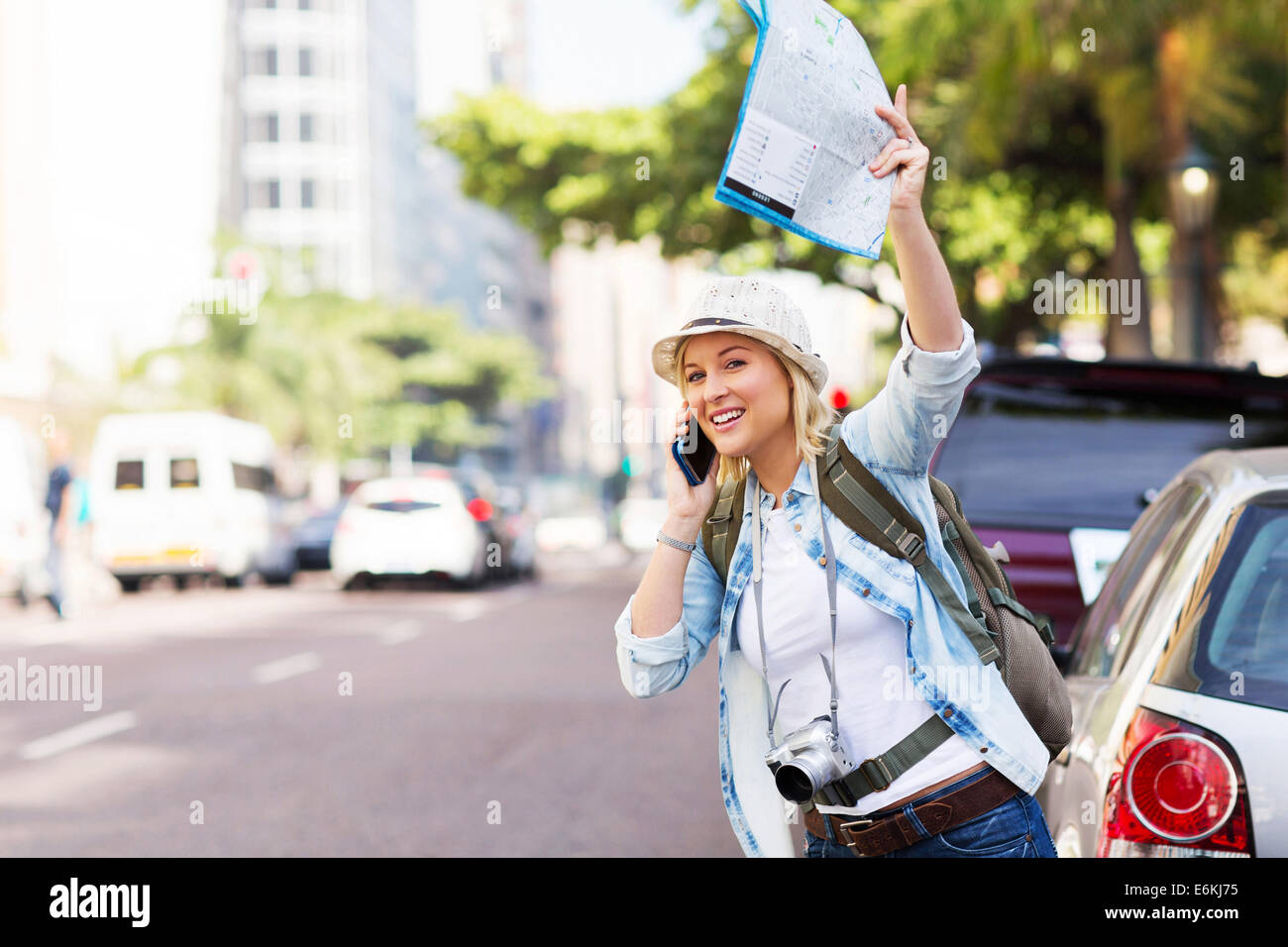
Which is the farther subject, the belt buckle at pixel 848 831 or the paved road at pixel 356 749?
the paved road at pixel 356 749

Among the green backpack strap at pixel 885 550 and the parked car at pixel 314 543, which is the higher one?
the green backpack strap at pixel 885 550

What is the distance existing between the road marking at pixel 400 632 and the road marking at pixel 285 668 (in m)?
1.43

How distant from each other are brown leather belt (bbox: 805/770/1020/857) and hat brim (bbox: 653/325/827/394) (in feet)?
2.18

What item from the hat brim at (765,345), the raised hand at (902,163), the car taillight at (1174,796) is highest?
the raised hand at (902,163)

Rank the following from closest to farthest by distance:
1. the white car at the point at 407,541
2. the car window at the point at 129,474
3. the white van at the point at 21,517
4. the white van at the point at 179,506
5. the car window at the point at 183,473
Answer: the white van at the point at 21,517 < the white car at the point at 407,541 < the white van at the point at 179,506 < the car window at the point at 129,474 < the car window at the point at 183,473

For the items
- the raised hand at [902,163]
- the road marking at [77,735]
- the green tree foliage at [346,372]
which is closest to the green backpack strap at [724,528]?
the raised hand at [902,163]

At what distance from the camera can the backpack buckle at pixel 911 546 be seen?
8.17 ft

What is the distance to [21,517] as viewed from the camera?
18.6 meters

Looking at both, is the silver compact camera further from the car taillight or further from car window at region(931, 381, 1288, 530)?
car window at region(931, 381, 1288, 530)

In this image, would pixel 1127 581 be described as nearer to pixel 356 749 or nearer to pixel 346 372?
pixel 356 749

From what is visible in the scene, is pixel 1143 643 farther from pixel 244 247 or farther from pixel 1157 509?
pixel 244 247

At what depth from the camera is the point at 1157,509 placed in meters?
4.30

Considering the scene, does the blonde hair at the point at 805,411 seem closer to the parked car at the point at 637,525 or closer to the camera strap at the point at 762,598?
the camera strap at the point at 762,598

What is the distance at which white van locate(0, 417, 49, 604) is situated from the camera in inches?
766
